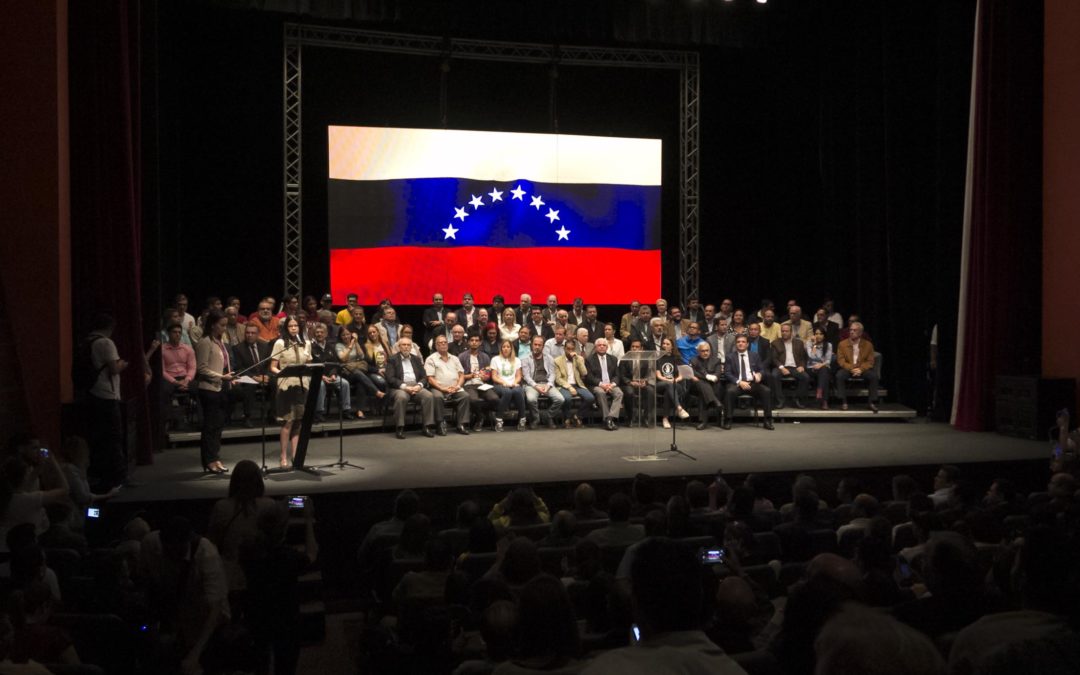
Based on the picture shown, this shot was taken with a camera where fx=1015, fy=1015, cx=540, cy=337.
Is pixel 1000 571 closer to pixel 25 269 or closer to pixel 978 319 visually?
pixel 25 269

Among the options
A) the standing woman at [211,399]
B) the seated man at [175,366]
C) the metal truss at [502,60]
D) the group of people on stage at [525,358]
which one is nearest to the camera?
the standing woman at [211,399]

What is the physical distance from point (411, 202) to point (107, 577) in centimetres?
890

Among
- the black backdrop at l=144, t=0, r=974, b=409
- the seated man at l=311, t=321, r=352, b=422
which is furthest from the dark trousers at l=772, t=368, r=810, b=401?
the seated man at l=311, t=321, r=352, b=422

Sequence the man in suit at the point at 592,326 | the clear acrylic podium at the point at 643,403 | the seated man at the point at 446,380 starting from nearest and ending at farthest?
the clear acrylic podium at the point at 643,403
the seated man at the point at 446,380
the man in suit at the point at 592,326

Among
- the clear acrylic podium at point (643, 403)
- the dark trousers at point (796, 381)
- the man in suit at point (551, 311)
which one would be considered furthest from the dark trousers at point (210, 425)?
the dark trousers at point (796, 381)

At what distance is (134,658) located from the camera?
363 cm

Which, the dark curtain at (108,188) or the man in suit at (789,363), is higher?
the dark curtain at (108,188)

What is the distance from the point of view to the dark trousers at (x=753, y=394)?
35.8 ft

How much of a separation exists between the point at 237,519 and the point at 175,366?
207 inches

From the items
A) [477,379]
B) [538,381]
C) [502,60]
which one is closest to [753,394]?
[538,381]

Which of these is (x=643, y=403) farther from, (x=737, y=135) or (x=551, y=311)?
(x=737, y=135)

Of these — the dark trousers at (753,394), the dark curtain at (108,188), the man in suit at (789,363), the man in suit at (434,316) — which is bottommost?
the dark trousers at (753,394)

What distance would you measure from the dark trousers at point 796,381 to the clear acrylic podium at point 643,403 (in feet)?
5.19

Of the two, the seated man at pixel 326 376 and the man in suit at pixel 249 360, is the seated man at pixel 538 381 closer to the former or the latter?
the seated man at pixel 326 376
